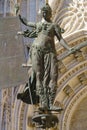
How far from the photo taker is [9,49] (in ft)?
24.4

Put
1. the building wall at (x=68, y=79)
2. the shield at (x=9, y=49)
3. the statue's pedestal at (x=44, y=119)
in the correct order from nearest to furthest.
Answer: the statue's pedestal at (x=44, y=119) < the shield at (x=9, y=49) < the building wall at (x=68, y=79)

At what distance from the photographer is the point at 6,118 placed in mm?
12609

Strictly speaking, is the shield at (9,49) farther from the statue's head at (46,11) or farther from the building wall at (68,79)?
the building wall at (68,79)

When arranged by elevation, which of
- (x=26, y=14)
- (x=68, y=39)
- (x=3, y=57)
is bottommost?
(x=3, y=57)

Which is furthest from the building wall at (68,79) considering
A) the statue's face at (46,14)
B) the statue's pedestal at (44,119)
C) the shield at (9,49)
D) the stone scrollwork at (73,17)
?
the statue's pedestal at (44,119)

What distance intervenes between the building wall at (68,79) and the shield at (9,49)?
525cm

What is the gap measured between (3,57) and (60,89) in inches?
256

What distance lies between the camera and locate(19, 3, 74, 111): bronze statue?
254 inches

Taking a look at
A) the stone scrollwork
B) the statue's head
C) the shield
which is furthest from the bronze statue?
the stone scrollwork

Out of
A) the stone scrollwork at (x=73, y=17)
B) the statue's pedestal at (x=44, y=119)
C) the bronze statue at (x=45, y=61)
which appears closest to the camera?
the statue's pedestal at (x=44, y=119)

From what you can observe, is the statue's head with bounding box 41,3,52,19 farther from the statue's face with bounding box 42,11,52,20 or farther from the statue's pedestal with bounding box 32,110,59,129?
the statue's pedestal with bounding box 32,110,59,129

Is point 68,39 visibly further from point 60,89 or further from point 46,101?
point 46,101

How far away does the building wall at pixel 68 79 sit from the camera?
12883mm

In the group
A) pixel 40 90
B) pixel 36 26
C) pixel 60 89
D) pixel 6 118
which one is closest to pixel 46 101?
pixel 40 90
